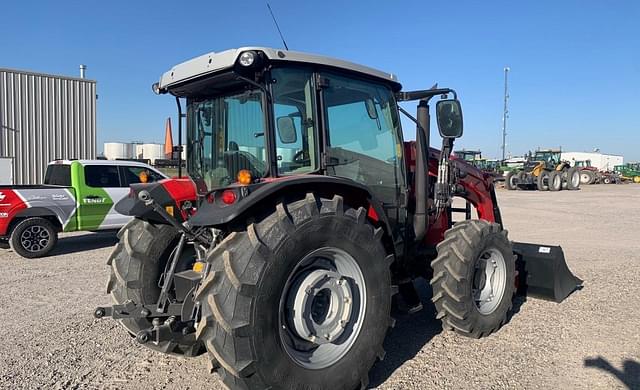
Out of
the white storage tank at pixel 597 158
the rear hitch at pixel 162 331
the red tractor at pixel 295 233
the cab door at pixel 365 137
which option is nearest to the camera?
the red tractor at pixel 295 233

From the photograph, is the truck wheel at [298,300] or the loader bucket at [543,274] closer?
the truck wheel at [298,300]

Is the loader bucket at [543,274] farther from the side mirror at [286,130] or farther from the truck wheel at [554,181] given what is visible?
the truck wheel at [554,181]

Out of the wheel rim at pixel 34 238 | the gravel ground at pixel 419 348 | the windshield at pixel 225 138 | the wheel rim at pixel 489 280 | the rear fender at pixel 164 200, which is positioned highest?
the windshield at pixel 225 138

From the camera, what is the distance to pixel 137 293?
3859 mm

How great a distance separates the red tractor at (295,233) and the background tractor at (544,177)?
26.4 m

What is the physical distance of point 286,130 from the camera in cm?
351

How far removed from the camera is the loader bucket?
534 cm

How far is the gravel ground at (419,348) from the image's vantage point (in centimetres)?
356

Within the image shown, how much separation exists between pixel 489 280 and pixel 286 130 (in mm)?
2597

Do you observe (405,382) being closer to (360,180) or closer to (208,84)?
(360,180)

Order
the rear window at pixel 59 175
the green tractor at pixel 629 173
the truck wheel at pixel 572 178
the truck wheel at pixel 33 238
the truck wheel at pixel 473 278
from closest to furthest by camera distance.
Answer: the truck wheel at pixel 473 278, the truck wheel at pixel 33 238, the rear window at pixel 59 175, the truck wheel at pixel 572 178, the green tractor at pixel 629 173

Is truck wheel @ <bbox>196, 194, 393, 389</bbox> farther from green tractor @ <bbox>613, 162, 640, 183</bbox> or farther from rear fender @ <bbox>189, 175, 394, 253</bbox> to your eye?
green tractor @ <bbox>613, 162, 640, 183</bbox>

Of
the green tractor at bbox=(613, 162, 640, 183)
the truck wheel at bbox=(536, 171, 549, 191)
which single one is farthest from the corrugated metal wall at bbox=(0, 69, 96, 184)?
the green tractor at bbox=(613, 162, 640, 183)

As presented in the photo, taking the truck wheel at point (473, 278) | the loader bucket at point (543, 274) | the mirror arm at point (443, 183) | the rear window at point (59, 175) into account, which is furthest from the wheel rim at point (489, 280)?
the rear window at point (59, 175)
